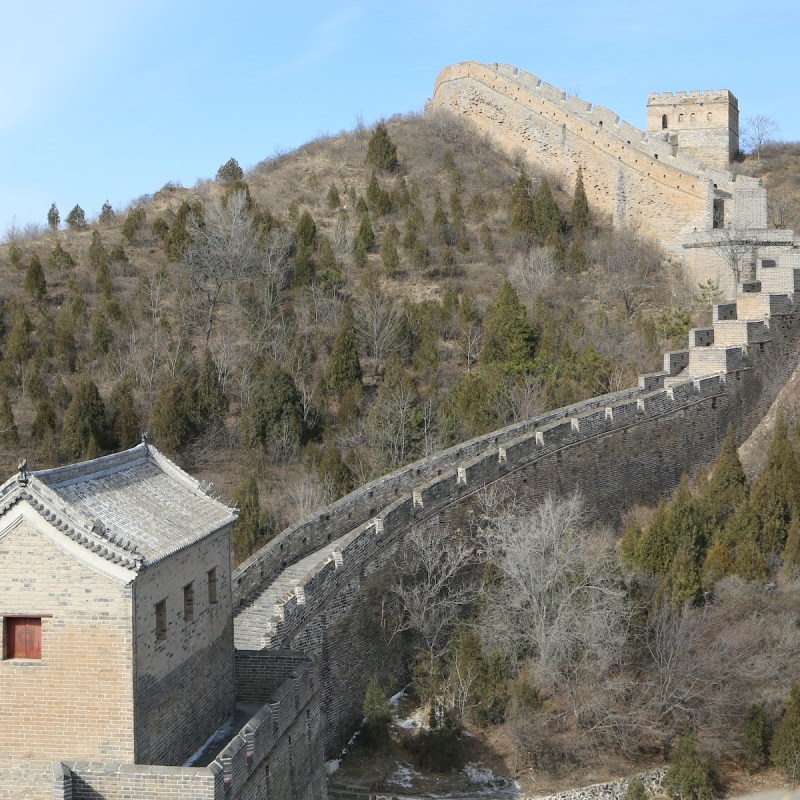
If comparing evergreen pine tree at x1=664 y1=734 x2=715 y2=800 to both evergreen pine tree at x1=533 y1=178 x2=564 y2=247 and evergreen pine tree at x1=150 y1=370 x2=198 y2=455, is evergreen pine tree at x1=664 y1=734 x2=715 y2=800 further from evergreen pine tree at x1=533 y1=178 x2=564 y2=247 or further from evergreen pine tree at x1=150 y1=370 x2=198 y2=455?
evergreen pine tree at x1=533 y1=178 x2=564 y2=247

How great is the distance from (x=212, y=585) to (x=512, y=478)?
959 cm

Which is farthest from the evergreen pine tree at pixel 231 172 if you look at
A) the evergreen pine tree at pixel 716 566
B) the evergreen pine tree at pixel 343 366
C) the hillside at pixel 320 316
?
the evergreen pine tree at pixel 716 566

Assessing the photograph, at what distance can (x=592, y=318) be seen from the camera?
33.4 meters

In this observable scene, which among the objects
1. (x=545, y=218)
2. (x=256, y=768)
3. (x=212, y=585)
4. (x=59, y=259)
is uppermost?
(x=545, y=218)

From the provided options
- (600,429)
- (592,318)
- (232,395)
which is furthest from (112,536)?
(592,318)

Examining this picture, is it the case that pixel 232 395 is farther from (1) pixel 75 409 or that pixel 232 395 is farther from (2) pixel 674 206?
(2) pixel 674 206

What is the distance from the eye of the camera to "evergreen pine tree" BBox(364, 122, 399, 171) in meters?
41.5

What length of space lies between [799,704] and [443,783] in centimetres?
548

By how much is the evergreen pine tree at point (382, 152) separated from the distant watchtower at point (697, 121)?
970 cm

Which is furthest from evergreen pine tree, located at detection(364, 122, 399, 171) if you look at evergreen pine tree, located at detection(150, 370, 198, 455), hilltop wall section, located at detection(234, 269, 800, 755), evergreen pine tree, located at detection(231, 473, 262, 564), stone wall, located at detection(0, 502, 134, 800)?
stone wall, located at detection(0, 502, 134, 800)

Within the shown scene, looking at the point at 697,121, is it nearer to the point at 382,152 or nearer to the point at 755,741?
the point at 382,152

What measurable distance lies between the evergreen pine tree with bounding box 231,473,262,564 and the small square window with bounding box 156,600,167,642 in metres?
11.2

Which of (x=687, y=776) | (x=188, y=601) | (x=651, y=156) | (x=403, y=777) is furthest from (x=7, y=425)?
(x=651, y=156)

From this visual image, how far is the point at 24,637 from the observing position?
10.6 meters
